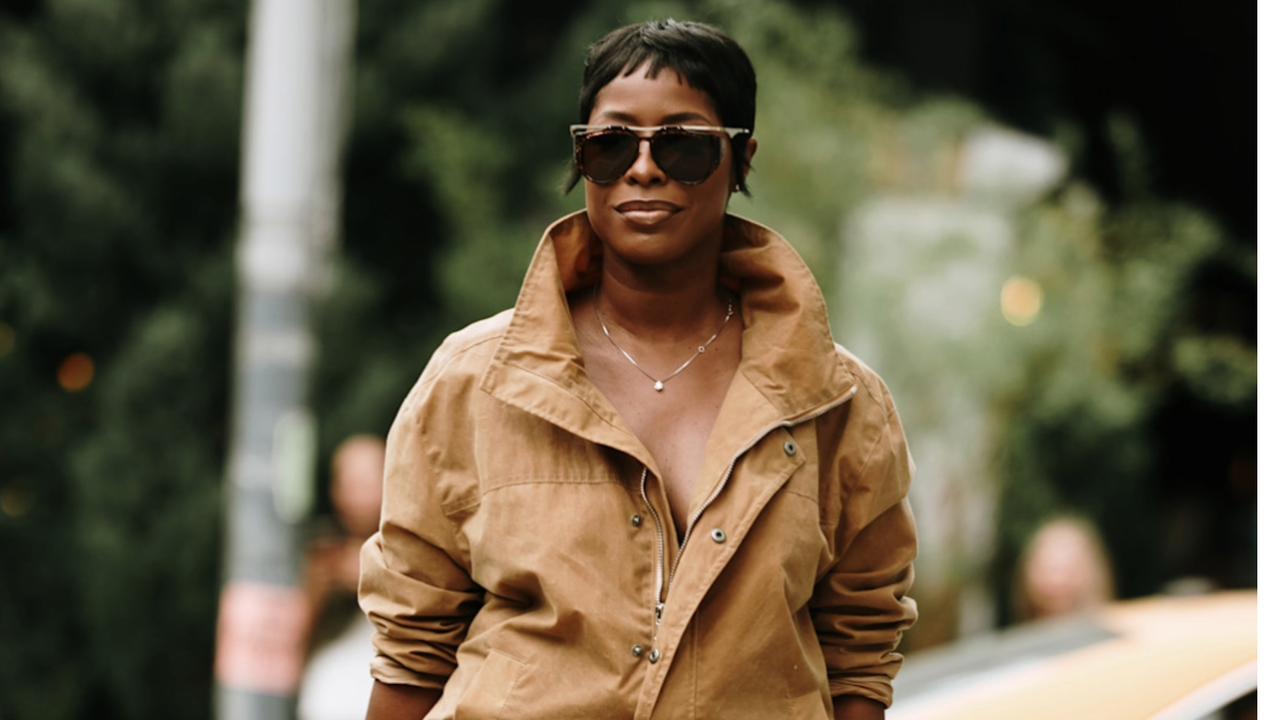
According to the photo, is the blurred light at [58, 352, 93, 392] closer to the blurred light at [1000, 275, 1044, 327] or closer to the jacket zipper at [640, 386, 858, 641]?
the blurred light at [1000, 275, 1044, 327]

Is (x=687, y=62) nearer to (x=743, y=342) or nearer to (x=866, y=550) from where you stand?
(x=743, y=342)

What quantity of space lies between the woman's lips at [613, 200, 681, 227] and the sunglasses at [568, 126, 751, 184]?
45 millimetres

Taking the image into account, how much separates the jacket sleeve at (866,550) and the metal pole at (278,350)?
109 inches

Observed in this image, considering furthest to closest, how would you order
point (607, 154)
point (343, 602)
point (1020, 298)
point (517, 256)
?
point (1020, 298)
point (517, 256)
point (343, 602)
point (607, 154)

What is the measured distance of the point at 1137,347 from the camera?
8.52 metres

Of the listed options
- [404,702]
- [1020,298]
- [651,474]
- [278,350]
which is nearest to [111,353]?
[278,350]

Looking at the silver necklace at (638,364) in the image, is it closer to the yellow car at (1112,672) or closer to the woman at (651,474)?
the woman at (651,474)

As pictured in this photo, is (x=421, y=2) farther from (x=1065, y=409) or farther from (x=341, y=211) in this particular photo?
(x=1065, y=409)

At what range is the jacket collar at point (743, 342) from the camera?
2.24 m

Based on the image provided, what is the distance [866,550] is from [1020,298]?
625 centimetres

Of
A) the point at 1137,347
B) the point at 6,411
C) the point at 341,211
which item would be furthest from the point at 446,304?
the point at 1137,347

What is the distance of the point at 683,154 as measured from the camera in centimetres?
227

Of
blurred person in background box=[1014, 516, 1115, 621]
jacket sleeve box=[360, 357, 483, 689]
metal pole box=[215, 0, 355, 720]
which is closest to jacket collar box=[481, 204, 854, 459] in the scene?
jacket sleeve box=[360, 357, 483, 689]

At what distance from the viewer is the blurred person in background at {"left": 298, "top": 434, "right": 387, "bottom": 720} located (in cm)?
538
